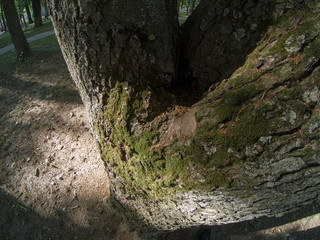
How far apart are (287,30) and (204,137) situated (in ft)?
2.31

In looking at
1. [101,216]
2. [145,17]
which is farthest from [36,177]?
[145,17]

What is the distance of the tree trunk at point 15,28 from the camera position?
6070mm

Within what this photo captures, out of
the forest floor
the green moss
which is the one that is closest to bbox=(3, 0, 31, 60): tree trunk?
the forest floor

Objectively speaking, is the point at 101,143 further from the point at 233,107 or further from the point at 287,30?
the point at 287,30

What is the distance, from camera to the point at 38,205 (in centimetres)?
313

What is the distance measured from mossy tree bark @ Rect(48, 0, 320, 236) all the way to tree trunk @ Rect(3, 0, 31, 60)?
6.60 metres

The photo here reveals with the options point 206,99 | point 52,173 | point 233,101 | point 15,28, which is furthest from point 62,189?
point 15,28

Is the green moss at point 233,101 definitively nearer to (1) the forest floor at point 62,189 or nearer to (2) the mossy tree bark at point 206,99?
(2) the mossy tree bark at point 206,99

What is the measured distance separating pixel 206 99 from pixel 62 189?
2879mm

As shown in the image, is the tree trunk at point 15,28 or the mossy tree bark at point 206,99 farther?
the tree trunk at point 15,28

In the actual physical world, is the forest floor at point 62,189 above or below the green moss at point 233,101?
below

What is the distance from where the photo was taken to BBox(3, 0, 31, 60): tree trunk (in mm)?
6070

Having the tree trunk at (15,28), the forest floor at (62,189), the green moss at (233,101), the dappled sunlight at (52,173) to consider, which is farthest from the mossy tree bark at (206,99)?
the tree trunk at (15,28)

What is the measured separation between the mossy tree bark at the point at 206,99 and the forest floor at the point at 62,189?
1.29 m
